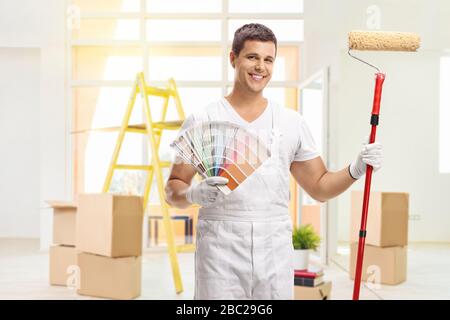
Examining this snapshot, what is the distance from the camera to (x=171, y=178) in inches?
66.9

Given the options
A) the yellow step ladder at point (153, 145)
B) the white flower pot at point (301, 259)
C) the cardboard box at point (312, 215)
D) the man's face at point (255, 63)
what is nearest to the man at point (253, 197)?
the man's face at point (255, 63)

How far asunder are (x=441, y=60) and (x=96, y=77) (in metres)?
3.88

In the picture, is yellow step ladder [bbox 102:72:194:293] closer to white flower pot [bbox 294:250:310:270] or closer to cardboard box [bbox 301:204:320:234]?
white flower pot [bbox 294:250:310:270]

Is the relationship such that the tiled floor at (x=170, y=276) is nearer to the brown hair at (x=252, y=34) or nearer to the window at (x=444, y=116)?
the window at (x=444, y=116)

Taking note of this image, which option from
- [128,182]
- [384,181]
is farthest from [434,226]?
[128,182]

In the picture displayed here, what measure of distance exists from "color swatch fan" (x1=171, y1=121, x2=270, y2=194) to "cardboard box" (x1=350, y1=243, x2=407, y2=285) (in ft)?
7.73

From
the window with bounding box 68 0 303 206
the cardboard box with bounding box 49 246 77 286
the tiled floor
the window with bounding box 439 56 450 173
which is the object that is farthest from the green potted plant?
the window with bounding box 68 0 303 206

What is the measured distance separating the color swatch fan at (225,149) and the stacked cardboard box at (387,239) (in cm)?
212

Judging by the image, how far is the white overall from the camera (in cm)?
161

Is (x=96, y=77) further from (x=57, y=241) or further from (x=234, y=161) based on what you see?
(x=234, y=161)

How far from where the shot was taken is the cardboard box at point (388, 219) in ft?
11.7
